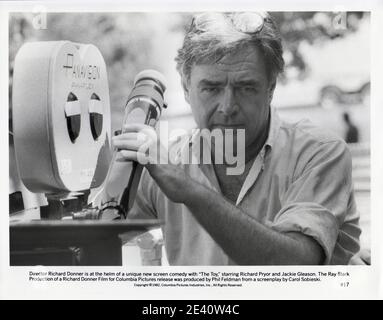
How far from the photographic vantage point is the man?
330 cm

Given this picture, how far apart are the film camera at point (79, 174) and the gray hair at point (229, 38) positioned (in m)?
0.27

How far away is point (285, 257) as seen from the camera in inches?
131

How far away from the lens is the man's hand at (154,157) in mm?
3355

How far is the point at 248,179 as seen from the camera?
3385 millimetres

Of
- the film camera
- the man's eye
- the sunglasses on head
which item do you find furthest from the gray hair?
the film camera

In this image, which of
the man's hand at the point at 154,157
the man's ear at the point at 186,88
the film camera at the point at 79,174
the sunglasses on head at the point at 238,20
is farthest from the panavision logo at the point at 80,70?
the sunglasses on head at the point at 238,20

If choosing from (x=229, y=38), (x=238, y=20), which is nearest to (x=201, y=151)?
(x=229, y=38)

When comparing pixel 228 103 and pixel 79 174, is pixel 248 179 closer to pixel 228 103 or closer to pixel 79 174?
pixel 228 103

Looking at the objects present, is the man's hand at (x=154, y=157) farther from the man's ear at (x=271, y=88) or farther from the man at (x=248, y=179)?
the man's ear at (x=271, y=88)

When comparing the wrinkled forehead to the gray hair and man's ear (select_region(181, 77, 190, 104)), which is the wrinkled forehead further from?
man's ear (select_region(181, 77, 190, 104))

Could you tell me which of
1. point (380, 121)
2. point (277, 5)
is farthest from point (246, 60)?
point (380, 121)

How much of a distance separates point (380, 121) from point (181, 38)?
1243 millimetres
